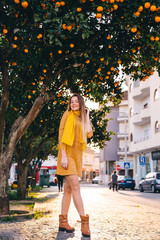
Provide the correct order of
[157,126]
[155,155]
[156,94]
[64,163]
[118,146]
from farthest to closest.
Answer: [118,146] → [155,155] → [156,94] → [157,126] → [64,163]

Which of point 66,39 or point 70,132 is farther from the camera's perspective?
point 66,39

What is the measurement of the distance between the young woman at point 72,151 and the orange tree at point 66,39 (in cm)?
139

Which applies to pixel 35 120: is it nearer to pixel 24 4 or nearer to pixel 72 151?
pixel 24 4

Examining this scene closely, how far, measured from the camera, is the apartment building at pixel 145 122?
32.1m

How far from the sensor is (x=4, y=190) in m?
7.12

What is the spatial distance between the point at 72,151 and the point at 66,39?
290 cm

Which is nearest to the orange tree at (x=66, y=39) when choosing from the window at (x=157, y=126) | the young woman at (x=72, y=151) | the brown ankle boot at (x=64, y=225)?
the young woman at (x=72, y=151)

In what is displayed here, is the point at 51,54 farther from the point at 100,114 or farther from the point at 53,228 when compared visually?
the point at 100,114

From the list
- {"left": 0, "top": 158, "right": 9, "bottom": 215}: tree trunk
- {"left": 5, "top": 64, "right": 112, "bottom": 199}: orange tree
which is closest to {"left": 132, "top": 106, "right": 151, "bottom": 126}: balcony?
{"left": 5, "top": 64, "right": 112, "bottom": 199}: orange tree

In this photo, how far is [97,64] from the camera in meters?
8.23

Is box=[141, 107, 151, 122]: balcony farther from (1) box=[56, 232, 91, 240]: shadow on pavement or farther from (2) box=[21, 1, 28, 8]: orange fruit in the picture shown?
(1) box=[56, 232, 91, 240]: shadow on pavement

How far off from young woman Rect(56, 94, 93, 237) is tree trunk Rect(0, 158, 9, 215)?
2560mm

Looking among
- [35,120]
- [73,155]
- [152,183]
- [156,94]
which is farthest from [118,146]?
[73,155]

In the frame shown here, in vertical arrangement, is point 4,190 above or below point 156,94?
below
